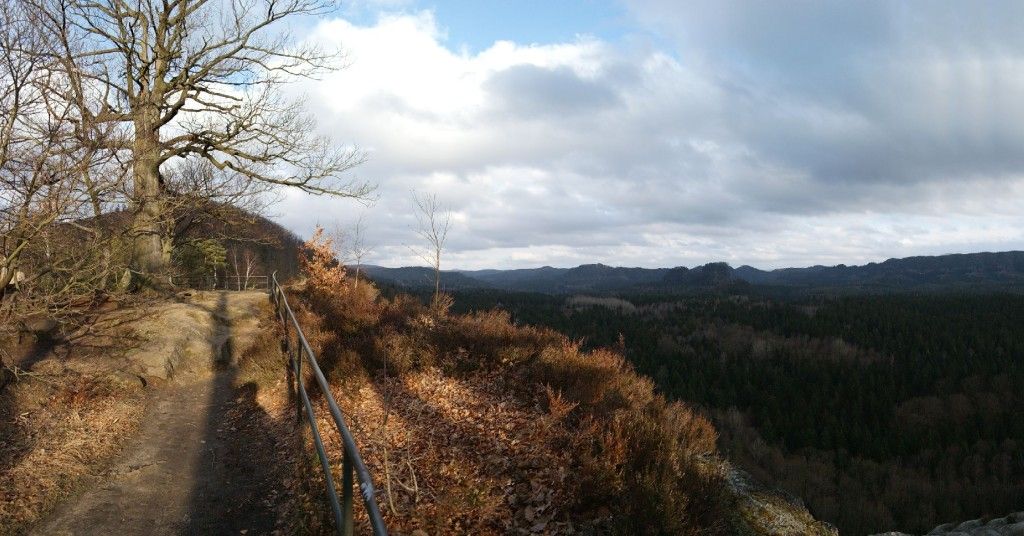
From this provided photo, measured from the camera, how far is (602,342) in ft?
288

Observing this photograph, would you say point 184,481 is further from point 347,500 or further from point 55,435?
point 347,500

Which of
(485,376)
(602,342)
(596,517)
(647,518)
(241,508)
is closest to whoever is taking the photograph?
(647,518)

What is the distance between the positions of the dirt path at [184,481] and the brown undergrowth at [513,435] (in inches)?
53.4

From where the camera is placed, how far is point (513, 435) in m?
6.96

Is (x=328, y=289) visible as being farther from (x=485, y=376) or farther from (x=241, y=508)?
(x=241, y=508)

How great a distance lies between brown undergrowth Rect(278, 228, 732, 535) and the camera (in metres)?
5.01

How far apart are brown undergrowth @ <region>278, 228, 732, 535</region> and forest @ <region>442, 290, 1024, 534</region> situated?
19.1 feet

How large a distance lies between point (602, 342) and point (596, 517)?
8464 cm

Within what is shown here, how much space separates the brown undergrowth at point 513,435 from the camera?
501cm

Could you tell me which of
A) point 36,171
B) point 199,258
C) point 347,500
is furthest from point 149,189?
point 199,258

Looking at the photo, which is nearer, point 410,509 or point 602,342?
point 410,509

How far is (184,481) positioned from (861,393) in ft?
238

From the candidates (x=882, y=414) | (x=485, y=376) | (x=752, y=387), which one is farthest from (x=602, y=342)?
(x=485, y=376)

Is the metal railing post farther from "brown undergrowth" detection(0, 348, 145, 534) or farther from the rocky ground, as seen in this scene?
"brown undergrowth" detection(0, 348, 145, 534)
